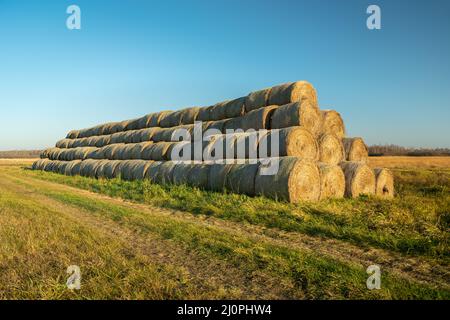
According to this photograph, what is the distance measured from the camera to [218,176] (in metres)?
12.7

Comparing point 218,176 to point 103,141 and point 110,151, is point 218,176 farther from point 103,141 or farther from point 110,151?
point 103,141

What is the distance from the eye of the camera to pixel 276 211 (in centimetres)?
892

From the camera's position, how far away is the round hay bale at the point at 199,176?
44.0 ft

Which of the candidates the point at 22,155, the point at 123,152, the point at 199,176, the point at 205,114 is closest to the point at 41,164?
the point at 123,152

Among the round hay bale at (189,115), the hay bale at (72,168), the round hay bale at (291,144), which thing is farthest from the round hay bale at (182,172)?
the hay bale at (72,168)

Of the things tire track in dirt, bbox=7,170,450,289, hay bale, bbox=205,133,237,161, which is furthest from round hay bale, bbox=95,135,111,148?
tire track in dirt, bbox=7,170,450,289

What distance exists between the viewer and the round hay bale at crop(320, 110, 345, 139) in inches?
541

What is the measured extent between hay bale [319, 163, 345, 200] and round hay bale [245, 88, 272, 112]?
176 inches

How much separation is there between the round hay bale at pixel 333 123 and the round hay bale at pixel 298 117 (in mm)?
432

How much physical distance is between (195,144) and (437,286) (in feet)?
41.3

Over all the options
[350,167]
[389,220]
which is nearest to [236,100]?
[350,167]

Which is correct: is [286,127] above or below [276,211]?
above

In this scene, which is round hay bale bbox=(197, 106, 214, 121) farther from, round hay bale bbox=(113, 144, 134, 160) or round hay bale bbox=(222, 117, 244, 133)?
round hay bale bbox=(113, 144, 134, 160)
